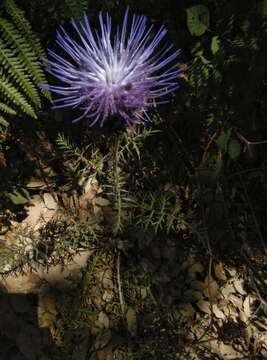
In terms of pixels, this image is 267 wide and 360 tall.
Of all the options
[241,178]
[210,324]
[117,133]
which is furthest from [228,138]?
[210,324]

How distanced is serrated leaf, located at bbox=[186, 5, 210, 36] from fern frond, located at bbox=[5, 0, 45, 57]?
748mm

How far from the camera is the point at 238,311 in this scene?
2.95m

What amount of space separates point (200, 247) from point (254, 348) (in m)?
0.60

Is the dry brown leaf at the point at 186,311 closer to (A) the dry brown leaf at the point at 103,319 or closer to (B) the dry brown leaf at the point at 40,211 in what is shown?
(A) the dry brown leaf at the point at 103,319

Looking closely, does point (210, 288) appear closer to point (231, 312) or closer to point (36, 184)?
point (231, 312)

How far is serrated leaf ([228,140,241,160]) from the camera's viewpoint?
2.77 meters

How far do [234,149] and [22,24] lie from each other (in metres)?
1.21

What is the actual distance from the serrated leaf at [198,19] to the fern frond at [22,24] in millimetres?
748

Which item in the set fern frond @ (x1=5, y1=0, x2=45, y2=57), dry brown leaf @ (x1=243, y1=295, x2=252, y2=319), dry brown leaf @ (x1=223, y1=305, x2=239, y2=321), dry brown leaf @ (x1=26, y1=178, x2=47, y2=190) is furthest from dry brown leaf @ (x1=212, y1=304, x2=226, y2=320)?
fern frond @ (x1=5, y1=0, x2=45, y2=57)

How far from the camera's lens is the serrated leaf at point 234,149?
277 cm

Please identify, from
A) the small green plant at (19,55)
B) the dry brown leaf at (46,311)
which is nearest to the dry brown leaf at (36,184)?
the dry brown leaf at (46,311)

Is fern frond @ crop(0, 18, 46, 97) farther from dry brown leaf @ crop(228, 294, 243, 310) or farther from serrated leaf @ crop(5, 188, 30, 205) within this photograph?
dry brown leaf @ crop(228, 294, 243, 310)

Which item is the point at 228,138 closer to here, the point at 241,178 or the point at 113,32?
the point at 241,178

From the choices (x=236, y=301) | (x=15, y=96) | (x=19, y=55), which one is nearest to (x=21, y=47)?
(x=19, y=55)
